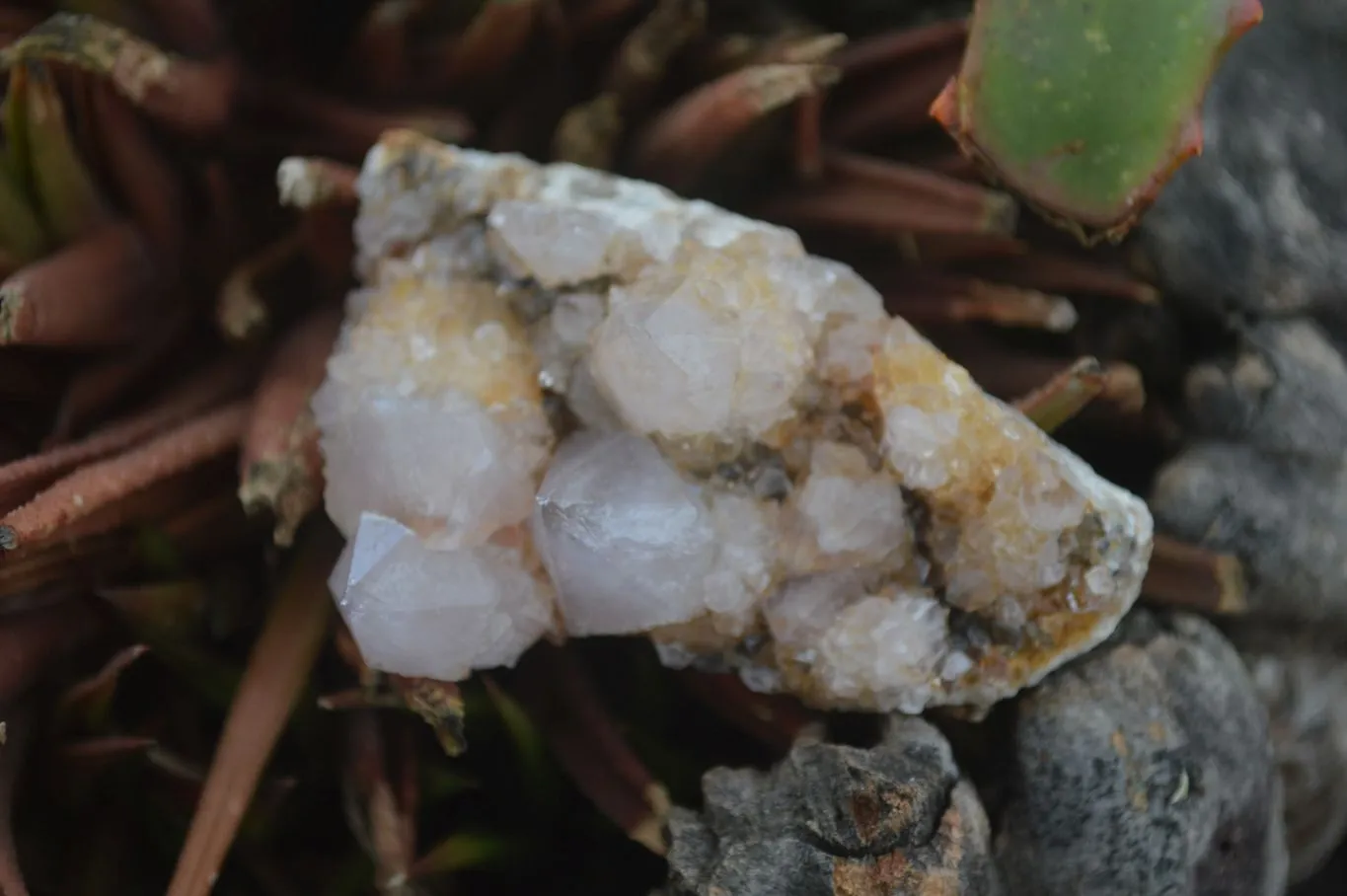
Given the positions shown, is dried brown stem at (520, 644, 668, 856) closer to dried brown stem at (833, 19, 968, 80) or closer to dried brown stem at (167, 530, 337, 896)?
dried brown stem at (167, 530, 337, 896)

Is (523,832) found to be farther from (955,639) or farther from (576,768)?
(955,639)

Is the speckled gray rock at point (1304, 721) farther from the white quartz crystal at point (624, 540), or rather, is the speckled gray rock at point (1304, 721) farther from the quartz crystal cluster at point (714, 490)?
the white quartz crystal at point (624, 540)

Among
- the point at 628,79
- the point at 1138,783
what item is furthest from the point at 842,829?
the point at 628,79

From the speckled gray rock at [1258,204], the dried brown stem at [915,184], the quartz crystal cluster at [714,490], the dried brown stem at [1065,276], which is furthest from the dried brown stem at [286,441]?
the speckled gray rock at [1258,204]

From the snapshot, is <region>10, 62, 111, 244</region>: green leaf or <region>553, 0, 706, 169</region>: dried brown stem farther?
<region>553, 0, 706, 169</region>: dried brown stem

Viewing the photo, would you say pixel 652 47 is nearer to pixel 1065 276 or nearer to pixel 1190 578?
pixel 1065 276

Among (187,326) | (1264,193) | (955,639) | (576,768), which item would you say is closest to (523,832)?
(576,768)

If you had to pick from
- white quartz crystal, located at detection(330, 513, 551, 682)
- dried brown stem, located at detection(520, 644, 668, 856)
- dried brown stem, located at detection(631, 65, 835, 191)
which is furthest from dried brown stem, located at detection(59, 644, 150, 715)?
dried brown stem, located at detection(631, 65, 835, 191)
